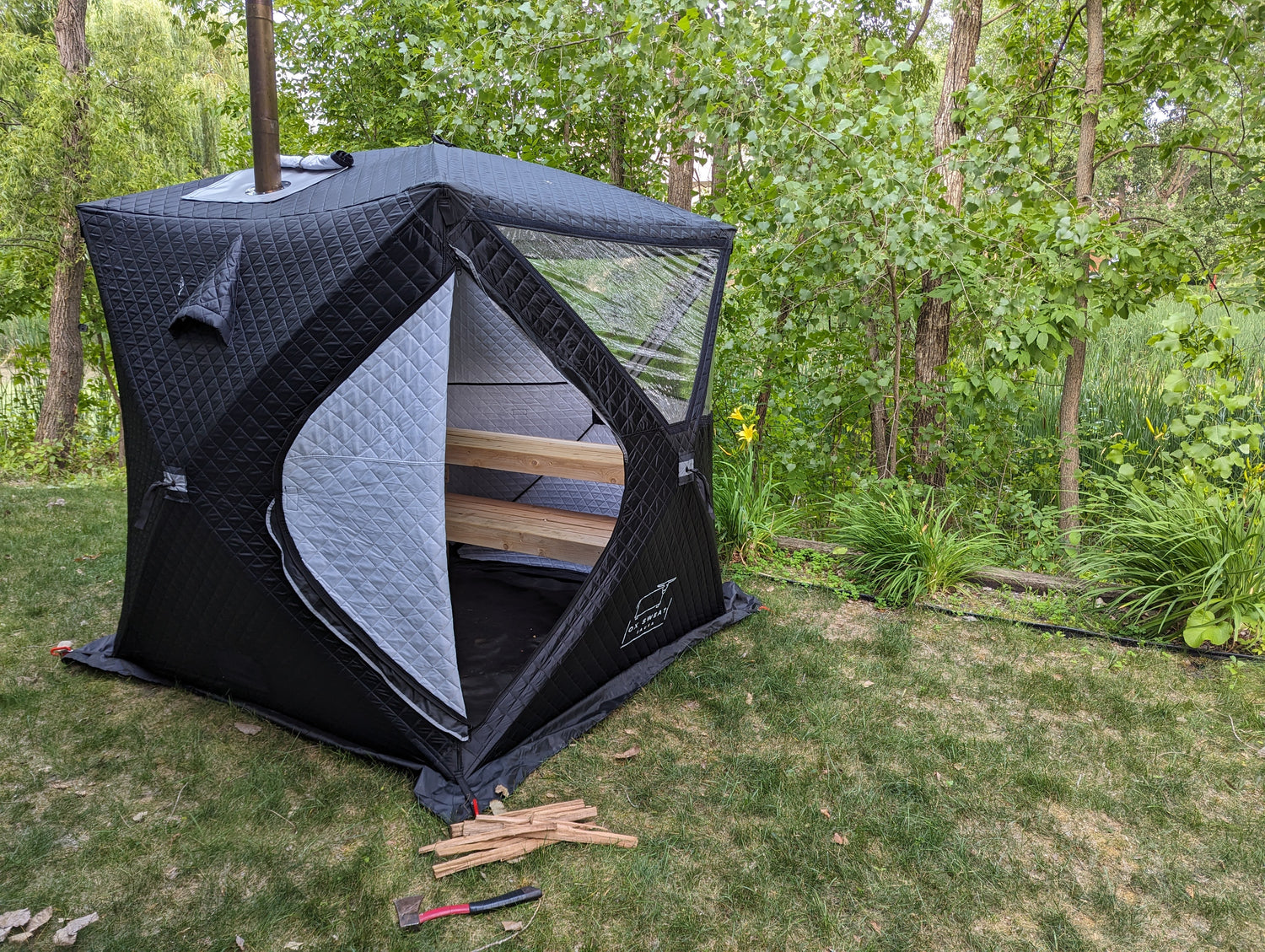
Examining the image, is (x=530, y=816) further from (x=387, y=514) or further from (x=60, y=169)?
(x=60, y=169)

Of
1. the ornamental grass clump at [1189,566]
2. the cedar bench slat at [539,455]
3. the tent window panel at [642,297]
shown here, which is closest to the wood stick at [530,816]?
the cedar bench slat at [539,455]

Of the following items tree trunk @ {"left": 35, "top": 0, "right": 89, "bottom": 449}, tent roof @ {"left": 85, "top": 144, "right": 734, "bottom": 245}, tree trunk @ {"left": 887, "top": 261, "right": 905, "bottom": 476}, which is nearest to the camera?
tent roof @ {"left": 85, "top": 144, "right": 734, "bottom": 245}

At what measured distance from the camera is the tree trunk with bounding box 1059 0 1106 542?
13.2 ft

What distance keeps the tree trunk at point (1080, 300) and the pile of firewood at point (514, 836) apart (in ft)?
9.14

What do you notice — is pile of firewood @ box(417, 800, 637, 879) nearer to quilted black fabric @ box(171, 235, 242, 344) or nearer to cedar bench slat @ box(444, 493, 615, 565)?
cedar bench slat @ box(444, 493, 615, 565)

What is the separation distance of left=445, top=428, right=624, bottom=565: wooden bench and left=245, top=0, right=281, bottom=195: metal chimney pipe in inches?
51.7

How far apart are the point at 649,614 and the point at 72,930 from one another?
1.86m

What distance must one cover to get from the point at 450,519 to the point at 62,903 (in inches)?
77.2

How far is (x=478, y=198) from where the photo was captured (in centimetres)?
222

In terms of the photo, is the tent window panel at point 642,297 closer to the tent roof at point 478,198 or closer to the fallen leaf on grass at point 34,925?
the tent roof at point 478,198

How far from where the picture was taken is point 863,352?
4.50m

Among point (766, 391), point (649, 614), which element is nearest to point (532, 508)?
point (649, 614)

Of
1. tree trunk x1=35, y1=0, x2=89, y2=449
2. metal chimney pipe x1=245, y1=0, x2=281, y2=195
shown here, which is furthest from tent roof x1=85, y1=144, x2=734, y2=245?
tree trunk x1=35, y1=0, x2=89, y2=449

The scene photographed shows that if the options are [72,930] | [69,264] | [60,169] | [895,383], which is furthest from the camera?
[69,264]
